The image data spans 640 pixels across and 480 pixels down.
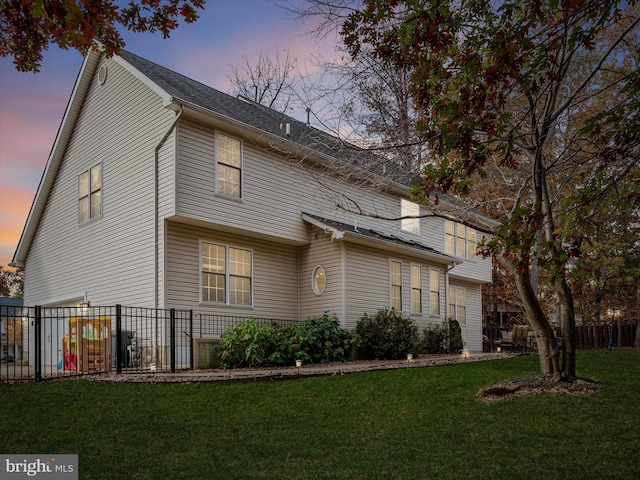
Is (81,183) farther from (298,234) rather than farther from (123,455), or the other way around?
(123,455)

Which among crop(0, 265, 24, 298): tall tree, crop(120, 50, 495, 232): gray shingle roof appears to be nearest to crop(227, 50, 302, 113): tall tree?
Answer: crop(120, 50, 495, 232): gray shingle roof

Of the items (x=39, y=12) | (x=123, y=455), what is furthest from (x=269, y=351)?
(x=39, y=12)

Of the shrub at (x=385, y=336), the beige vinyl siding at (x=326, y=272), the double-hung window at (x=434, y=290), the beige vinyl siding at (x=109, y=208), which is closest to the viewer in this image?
the beige vinyl siding at (x=109, y=208)

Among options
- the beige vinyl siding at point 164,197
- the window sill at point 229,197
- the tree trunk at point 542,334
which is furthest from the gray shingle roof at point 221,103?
the tree trunk at point 542,334

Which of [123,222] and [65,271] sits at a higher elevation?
[123,222]

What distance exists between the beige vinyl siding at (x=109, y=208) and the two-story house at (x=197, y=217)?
5cm

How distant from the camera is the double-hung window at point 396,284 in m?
19.2

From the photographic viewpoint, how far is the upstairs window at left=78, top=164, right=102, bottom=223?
1722 cm

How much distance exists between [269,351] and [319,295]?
3723mm

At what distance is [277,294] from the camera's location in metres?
17.4

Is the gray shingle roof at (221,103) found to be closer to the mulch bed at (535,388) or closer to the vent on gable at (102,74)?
the vent on gable at (102,74)

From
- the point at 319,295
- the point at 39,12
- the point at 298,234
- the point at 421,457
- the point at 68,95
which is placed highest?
the point at 68,95

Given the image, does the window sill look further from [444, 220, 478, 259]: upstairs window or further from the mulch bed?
[444, 220, 478, 259]: upstairs window

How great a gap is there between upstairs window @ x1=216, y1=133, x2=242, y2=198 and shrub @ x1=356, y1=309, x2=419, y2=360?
513cm
